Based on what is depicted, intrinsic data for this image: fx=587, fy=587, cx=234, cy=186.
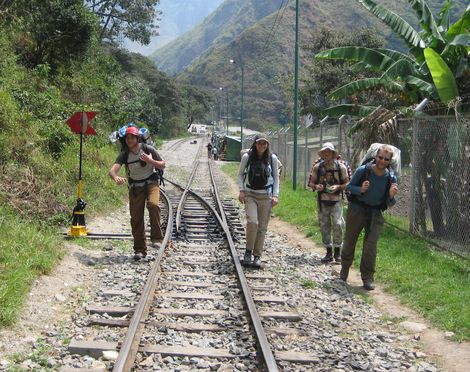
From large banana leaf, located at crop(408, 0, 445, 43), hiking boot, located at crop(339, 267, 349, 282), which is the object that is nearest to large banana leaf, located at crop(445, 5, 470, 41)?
large banana leaf, located at crop(408, 0, 445, 43)

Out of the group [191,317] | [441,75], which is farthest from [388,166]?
[441,75]

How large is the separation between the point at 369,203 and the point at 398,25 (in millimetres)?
7395

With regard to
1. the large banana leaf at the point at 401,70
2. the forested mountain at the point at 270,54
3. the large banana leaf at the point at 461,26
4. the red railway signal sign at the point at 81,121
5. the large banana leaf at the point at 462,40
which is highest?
the forested mountain at the point at 270,54

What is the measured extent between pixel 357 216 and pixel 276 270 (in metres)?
1.52

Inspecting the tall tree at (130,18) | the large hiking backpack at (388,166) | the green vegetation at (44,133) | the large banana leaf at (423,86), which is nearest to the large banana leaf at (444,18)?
the large banana leaf at (423,86)

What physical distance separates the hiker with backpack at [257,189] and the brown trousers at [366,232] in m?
1.17

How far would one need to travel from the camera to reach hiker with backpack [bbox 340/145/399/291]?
24.0 feet

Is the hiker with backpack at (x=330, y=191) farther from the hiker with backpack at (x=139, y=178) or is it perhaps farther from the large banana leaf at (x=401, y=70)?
the large banana leaf at (x=401, y=70)

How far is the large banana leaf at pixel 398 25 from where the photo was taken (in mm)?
13078

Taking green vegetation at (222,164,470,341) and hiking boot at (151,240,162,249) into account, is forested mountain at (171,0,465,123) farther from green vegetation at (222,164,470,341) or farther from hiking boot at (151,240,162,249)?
hiking boot at (151,240,162,249)

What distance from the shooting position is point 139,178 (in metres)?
8.77

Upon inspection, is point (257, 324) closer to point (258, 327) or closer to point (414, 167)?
point (258, 327)

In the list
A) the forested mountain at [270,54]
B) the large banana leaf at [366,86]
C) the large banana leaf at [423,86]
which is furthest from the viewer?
the forested mountain at [270,54]

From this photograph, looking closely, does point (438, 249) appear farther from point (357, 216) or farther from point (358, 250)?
point (357, 216)
